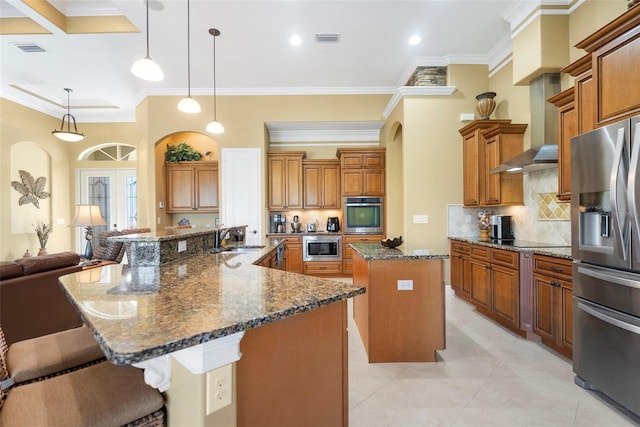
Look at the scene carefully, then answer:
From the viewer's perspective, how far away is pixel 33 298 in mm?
2527

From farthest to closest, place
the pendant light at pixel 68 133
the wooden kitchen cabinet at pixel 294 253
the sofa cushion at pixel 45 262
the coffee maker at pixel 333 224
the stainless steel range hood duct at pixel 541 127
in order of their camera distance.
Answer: the coffee maker at pixel 333 224, the wooden kitchen cabinet at pixel 294 253, the pendant light at pixel 68 133, the stainless steel range hood duct at pixel 541 127, the sofa cushion at pixel 45 262

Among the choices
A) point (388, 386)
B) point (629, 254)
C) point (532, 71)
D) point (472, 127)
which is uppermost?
point (532, 71)

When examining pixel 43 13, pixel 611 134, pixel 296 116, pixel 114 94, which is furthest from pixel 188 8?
pixel 611 134

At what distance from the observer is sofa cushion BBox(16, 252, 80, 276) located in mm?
2506

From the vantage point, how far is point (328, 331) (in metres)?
1.17

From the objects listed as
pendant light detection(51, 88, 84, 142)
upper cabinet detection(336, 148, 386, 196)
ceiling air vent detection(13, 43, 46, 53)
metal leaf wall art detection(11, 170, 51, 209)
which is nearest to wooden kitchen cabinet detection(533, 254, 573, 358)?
upper cabinet detection(336, 148, 386, 196)

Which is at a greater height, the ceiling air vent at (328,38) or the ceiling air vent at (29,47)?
the ceiling air vent at (328,38)

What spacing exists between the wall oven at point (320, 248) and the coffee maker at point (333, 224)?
32 centimetres

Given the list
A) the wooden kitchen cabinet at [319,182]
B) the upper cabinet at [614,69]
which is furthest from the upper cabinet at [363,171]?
the upper cabinet at [614,69]

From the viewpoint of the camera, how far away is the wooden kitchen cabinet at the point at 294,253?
5.26 metres

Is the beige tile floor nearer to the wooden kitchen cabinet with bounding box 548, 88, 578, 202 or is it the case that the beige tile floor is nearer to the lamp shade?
the wooden kitchen cabinet with bounding box 548, 88, 578, 202

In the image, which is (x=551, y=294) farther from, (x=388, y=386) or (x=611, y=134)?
(x=388, y=386)

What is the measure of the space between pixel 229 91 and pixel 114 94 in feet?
7.60

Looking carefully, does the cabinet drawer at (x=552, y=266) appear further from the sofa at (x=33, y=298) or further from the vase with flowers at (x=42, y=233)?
the vase with flowers at (x=42, y=233)
